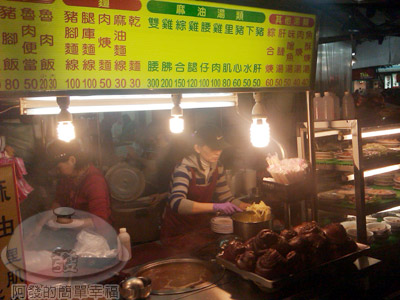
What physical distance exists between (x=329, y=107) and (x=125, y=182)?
3.26m

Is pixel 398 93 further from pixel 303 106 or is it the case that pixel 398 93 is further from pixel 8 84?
pixel 8 84

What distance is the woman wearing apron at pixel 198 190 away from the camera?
3.86 meters

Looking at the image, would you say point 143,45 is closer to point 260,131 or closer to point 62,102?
point 62,102

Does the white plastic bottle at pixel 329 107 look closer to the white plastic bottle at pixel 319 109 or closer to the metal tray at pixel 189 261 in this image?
the white plastic bottle at pixel 319 109

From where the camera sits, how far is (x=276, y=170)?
3020 mm

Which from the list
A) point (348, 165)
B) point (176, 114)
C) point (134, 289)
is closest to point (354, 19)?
point (348, 165)

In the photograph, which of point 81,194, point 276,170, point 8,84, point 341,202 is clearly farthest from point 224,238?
point 8,84

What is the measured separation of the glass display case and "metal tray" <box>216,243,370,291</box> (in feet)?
2.89

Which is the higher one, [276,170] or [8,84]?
[8,84]

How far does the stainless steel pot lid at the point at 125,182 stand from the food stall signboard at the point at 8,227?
361cm

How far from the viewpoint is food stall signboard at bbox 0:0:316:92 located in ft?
6.31

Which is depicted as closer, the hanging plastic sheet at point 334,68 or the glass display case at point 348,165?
the glass display case at point 348,165

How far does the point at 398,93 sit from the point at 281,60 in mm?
4450

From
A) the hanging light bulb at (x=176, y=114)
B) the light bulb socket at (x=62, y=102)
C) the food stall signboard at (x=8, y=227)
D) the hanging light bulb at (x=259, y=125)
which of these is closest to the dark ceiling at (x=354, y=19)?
the hanging light bulb at (x=259, y=125)
